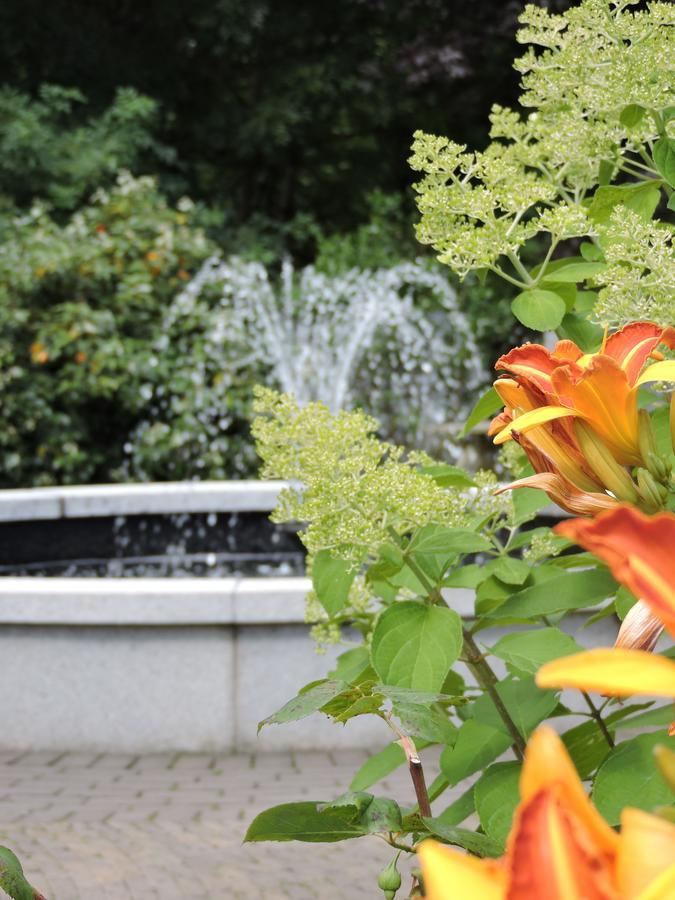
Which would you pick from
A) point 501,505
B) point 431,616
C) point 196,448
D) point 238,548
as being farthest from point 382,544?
point 196,448

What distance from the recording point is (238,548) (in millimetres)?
6566

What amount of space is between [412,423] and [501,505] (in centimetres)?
835

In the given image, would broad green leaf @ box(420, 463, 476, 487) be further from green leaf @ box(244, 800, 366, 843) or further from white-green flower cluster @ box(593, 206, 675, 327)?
green leaf @ box(244, 800, 366, 843)

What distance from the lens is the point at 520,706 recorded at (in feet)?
4.63

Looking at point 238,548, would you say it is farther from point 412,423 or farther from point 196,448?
point 412,423

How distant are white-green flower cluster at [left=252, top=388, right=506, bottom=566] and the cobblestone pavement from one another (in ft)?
6.54

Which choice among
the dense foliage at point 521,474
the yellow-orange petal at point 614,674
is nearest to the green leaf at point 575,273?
the dense foliage at point 521,474

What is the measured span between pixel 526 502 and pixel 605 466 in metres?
0.68

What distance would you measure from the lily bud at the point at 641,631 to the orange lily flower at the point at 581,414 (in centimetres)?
20

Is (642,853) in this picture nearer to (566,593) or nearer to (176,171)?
(566,593)

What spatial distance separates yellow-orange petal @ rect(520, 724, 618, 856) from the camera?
39cm

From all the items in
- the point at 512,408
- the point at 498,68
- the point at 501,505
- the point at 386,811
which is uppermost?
the point at 498,68

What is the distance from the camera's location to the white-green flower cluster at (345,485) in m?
1.28

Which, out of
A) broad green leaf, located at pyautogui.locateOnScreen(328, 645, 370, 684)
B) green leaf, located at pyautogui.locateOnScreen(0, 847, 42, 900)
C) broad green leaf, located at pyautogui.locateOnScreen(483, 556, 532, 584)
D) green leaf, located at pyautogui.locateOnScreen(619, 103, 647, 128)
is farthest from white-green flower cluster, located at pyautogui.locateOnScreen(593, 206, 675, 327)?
green leaf, located at pyautogui.locateOnScreen(0, 847, 42, 900)
